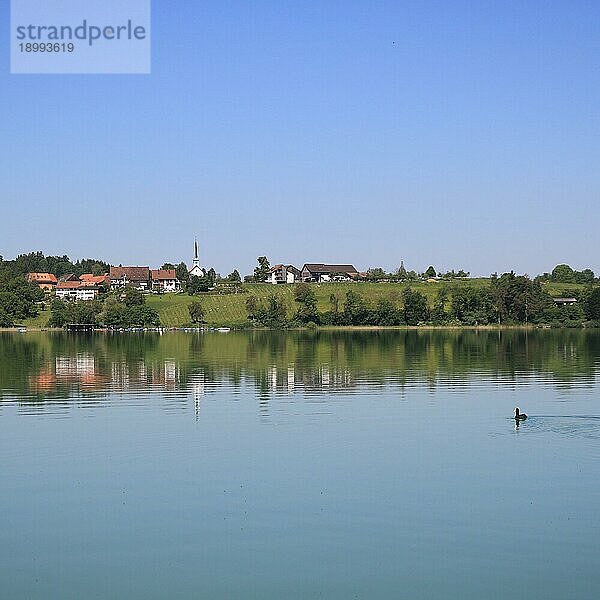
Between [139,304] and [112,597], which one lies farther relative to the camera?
[139,304]

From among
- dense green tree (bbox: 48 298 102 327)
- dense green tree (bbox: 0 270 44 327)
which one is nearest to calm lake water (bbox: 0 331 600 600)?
dense green tree (bbox: 48 298 102 327)

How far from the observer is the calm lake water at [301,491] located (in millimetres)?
19734

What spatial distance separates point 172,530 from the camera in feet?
75.8

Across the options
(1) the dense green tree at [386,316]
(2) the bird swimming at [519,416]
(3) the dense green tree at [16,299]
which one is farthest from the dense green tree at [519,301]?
(2) the bird swimming at [519,416]

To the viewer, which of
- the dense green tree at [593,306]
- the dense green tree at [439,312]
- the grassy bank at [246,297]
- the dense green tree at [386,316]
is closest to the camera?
the dense green tree at [593,306]

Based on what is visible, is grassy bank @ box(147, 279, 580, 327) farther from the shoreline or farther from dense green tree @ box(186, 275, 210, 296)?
the shoreline

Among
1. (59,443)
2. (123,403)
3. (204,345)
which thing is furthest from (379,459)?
(204,345)

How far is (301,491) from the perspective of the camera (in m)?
26.8

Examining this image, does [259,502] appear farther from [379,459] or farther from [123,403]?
[123,403]

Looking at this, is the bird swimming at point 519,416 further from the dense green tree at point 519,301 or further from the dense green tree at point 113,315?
the dense green tree at point 113,315

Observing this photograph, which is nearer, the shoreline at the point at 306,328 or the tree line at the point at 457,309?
the shoreline at the point at 306,328

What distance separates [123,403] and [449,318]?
395 ft

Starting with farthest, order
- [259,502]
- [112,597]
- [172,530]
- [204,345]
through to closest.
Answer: [204,345]
[259,502]
[172,530]
[112,597]

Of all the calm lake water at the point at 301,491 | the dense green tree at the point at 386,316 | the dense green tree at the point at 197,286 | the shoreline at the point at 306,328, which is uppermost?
the dense green tree at the point at 197,286
